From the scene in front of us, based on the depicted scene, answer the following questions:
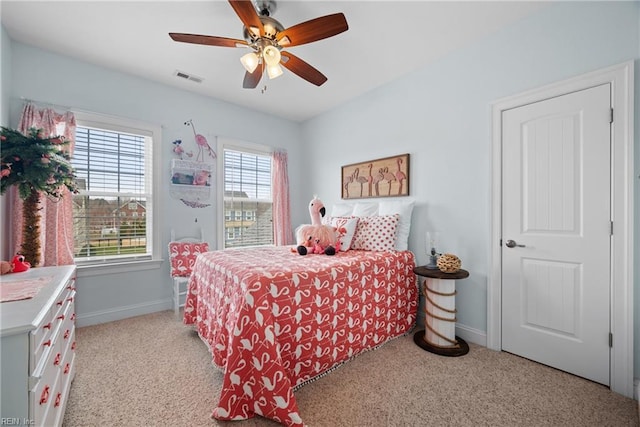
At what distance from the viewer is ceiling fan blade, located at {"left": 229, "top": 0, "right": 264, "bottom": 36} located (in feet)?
4.82

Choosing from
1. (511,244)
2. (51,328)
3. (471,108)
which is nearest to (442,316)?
(511,244)

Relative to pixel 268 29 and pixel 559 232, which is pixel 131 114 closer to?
pixel 268 29

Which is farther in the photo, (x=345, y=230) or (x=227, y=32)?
(x=345, y=230)

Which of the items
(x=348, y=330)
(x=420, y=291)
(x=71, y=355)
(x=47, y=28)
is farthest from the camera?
(x=420, y=291)

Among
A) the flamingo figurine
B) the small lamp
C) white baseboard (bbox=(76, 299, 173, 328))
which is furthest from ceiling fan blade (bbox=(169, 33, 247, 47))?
white baseboard (bbox=(76, 299, 173, 328))

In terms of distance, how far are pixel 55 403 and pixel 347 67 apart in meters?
3.29

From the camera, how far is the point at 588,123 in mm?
1799

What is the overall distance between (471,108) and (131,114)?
3574 millimetres

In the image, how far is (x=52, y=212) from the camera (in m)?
2.43

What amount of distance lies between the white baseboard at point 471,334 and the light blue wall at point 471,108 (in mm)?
16

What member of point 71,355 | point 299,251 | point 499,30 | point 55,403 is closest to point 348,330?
point 299,251

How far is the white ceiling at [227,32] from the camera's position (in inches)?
77.0

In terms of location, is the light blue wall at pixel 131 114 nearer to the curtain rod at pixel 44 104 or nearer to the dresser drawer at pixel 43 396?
the curtain rod at pixel 44 104

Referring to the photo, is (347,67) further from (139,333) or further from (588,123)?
(139,333)
